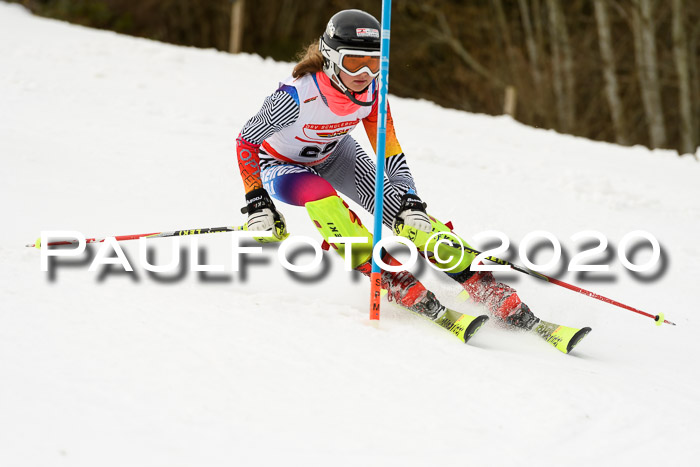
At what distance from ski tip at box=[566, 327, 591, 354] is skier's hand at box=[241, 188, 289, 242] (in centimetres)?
134

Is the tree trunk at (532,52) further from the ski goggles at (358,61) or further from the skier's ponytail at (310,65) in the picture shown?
the ski goggles at (358,61)

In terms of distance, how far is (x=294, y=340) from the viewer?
2863 millimetres

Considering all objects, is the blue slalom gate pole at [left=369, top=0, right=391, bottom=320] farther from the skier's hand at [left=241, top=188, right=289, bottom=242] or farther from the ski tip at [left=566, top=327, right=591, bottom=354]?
the ski tip at [left=566, top=327, right=591, bottom=354]

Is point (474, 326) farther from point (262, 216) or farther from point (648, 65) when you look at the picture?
point (648, 65)

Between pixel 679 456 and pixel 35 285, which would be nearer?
pixel 679 456

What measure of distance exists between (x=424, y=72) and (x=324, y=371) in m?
17.0

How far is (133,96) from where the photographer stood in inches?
297

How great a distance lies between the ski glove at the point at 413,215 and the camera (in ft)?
10.9

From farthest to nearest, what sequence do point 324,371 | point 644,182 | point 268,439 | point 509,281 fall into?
1. point 644,182
2. point 509,281
3. point 324,371
4. point 268,439

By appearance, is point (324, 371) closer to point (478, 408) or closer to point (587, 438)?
point (478, 408)

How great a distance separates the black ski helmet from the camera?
3.24 meters

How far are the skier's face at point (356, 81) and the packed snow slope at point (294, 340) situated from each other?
0.99 m

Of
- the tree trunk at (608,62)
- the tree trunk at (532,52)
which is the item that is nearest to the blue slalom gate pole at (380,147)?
the tree trunk at (608,62)

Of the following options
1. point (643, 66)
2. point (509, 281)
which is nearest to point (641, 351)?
point (509, 281)
